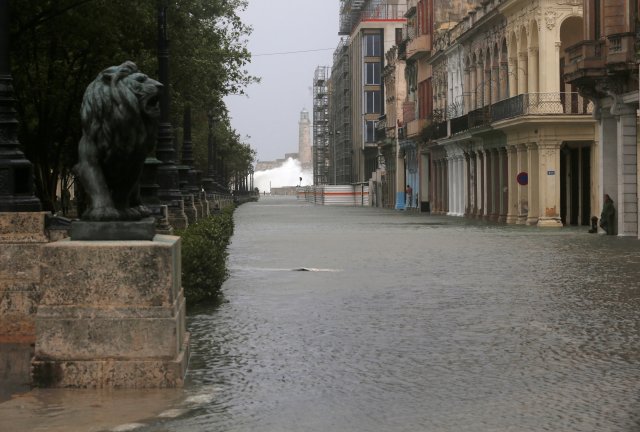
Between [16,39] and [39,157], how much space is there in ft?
24.1

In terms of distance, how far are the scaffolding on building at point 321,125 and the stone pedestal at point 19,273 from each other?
153167 mm

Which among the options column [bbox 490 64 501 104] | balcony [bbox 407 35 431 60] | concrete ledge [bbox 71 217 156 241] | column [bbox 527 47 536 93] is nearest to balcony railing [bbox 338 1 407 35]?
balcony [bbox 407 35 431 60]

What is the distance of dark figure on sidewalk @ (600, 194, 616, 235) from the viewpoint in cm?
3473

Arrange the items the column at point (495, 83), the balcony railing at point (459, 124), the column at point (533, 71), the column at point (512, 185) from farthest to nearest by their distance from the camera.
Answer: the balcony railing at point (459, 124)
the column at point (495, 83)
the column at point (512, 185)
the column at point (533, 71)

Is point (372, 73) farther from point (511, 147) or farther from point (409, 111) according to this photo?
point (511, 147)

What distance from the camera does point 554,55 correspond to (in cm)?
4619

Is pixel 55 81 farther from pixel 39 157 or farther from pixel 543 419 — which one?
pixel 543 419

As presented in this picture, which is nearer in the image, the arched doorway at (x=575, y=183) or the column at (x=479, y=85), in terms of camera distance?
the arched doorway at (x=575, y=183)

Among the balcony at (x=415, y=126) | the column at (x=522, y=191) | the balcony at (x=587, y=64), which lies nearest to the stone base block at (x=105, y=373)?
the balcony at (x=587, y=64)

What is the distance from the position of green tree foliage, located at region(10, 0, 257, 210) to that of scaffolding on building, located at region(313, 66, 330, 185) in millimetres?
126791

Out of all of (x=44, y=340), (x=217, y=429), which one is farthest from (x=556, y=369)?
(x=44, y=340)

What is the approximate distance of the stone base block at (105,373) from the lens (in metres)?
8.54

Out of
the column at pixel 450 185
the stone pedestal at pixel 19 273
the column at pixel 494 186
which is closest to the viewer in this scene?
the stone pedestal at pixel 19 273

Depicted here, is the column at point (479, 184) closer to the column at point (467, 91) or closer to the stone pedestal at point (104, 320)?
the column at point (467, 91)
